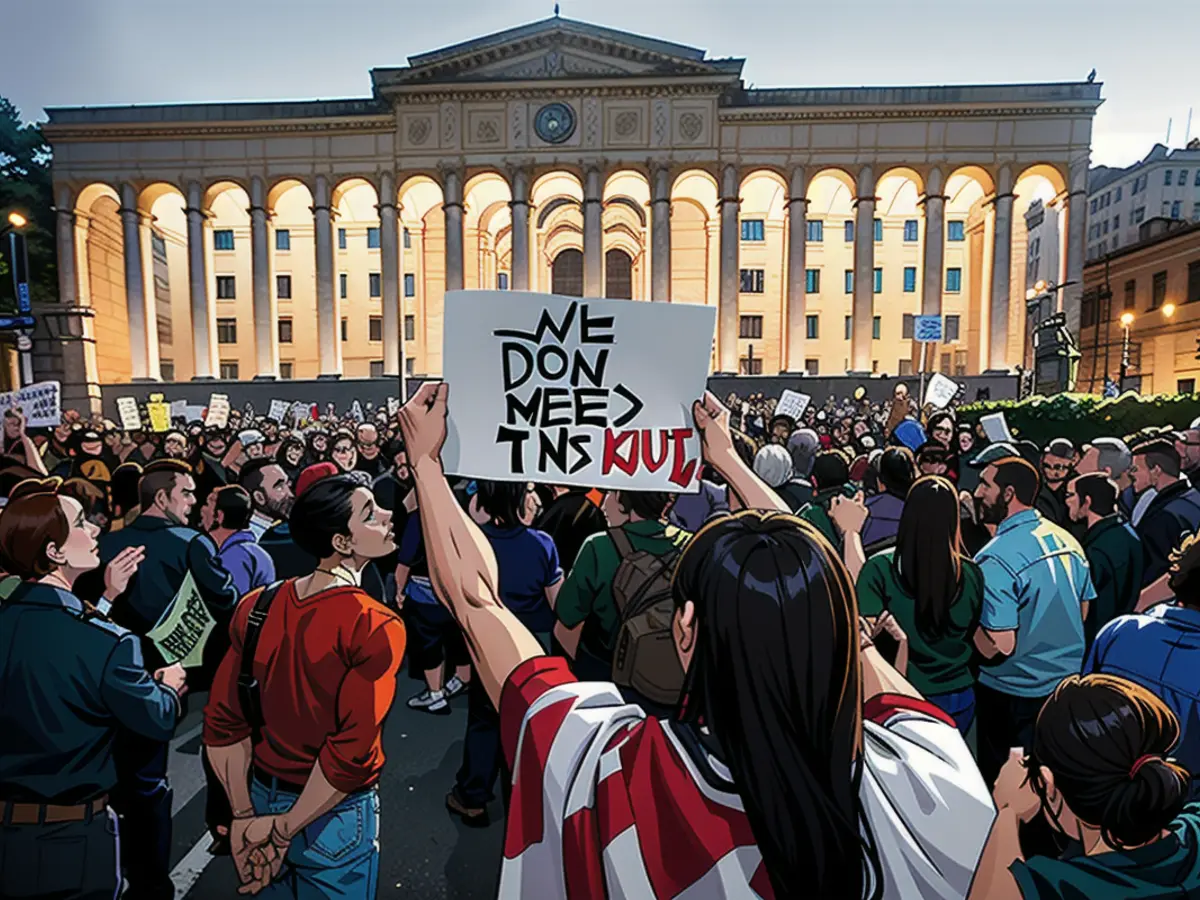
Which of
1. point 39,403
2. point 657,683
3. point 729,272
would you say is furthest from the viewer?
point 729,272

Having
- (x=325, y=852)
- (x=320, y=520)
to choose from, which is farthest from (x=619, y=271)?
(x=325, y=852)

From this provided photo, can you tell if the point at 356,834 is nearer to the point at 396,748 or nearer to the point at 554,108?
the point at 396,748

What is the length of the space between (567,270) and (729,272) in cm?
1405

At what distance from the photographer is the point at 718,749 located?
116cm

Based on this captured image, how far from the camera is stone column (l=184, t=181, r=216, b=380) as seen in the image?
123 feet

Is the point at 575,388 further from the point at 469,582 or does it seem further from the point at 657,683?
the point at 657,683

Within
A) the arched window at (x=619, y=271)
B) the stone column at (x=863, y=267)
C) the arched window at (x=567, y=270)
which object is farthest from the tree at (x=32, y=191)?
the stone column at (x=863, y=267)

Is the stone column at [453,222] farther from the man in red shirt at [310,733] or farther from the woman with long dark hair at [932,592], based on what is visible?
the man in red shirt at [310,733]

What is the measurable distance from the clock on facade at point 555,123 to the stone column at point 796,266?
11761 millimetres

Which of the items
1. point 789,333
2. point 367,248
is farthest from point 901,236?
point 367,248

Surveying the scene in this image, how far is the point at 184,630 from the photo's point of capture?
3289 mm

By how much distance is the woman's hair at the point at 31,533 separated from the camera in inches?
97.4

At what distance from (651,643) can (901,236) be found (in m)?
48.2

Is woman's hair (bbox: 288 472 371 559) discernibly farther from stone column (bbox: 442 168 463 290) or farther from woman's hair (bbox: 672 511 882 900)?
stone column (bbox: 442 168 463 290)
